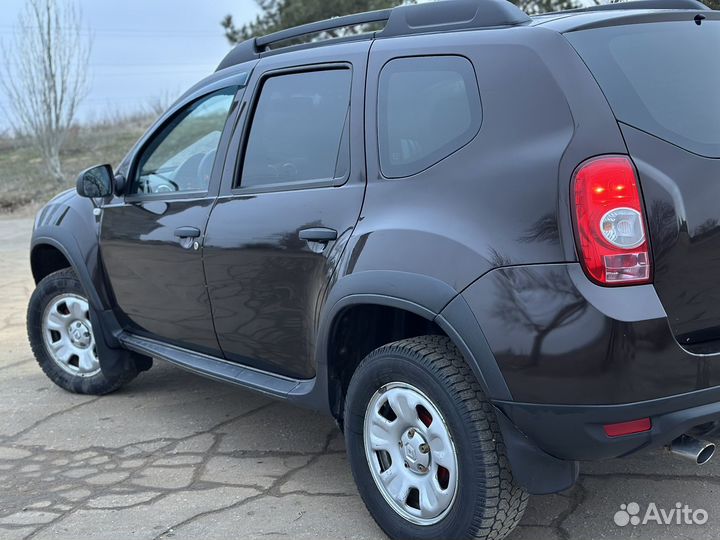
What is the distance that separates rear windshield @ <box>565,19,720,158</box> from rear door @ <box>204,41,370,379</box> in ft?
3.12

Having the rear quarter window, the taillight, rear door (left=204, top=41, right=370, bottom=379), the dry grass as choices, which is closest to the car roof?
the rear quarter window

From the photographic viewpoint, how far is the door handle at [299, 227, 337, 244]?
10.5 ft

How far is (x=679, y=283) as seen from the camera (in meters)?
2.54

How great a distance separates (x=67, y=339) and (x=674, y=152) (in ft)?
12.4

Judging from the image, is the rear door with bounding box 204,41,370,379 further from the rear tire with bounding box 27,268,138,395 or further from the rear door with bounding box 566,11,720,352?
the rear tire with bounding box 27,268,138,395

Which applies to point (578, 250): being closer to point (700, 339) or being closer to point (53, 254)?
point (700, 339)

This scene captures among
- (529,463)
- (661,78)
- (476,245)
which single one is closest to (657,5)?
(661,78)

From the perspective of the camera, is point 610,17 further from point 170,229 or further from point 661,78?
point 170,229

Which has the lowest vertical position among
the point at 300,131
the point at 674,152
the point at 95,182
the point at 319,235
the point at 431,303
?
the point at 431,303

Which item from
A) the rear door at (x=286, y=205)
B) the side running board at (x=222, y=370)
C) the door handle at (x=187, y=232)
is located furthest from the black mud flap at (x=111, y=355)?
the rear door at (x=286, y=205)

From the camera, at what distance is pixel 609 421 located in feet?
8.14

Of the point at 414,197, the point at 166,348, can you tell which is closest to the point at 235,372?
the point at 166,348

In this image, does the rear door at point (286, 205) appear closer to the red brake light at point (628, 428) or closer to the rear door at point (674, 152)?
the rear door at point (674, 152)

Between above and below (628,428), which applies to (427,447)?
below
